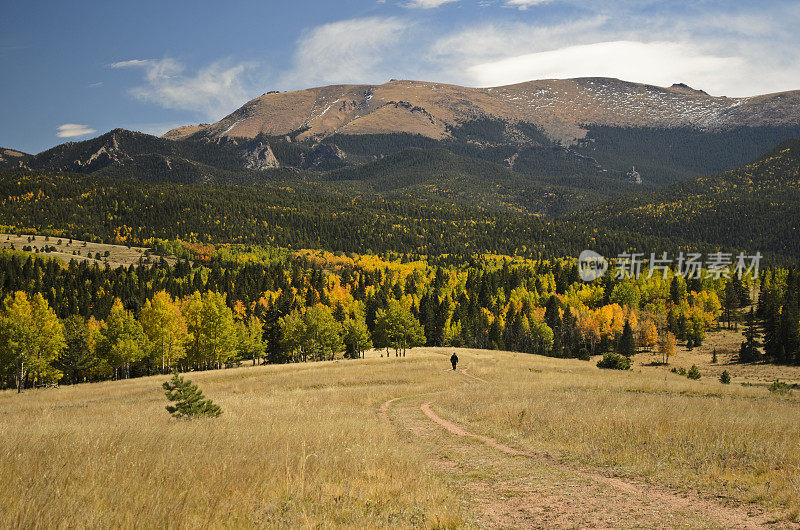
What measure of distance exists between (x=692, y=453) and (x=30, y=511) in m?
15.0

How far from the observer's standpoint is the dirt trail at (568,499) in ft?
29.9

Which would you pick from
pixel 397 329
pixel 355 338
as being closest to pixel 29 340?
pixel 355 338

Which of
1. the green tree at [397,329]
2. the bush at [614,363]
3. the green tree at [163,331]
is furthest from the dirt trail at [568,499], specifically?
the green tree at [397,329]

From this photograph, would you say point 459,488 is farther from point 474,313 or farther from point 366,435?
point 474,313

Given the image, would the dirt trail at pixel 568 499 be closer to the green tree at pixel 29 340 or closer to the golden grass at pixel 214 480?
the golden grass at pixel 214 480

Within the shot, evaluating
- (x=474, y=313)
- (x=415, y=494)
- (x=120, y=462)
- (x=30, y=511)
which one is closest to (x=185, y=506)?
(x=30, y=511)

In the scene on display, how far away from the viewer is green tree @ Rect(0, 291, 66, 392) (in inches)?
2327

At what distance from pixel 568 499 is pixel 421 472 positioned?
317 cm

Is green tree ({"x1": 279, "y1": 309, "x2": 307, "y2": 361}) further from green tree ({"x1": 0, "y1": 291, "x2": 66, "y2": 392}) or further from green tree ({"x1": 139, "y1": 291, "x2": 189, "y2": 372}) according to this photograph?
green tree ({"x1": 0, "y1": 291, "x2": 66, "y2": 392})

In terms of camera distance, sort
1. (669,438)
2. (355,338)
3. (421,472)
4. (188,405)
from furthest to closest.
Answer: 1. (355,338)
2. (188,405)
3. (669,438)
4. (421,472)

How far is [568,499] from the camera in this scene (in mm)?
10469

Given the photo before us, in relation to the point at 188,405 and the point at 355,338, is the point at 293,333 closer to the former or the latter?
the point at 355,338

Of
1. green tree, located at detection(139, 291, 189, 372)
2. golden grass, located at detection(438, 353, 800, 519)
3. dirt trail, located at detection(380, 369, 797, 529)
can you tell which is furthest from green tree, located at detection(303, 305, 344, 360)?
dirt trail, located at detection(380, 369, 797, 529)

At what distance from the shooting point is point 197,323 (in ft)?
241
